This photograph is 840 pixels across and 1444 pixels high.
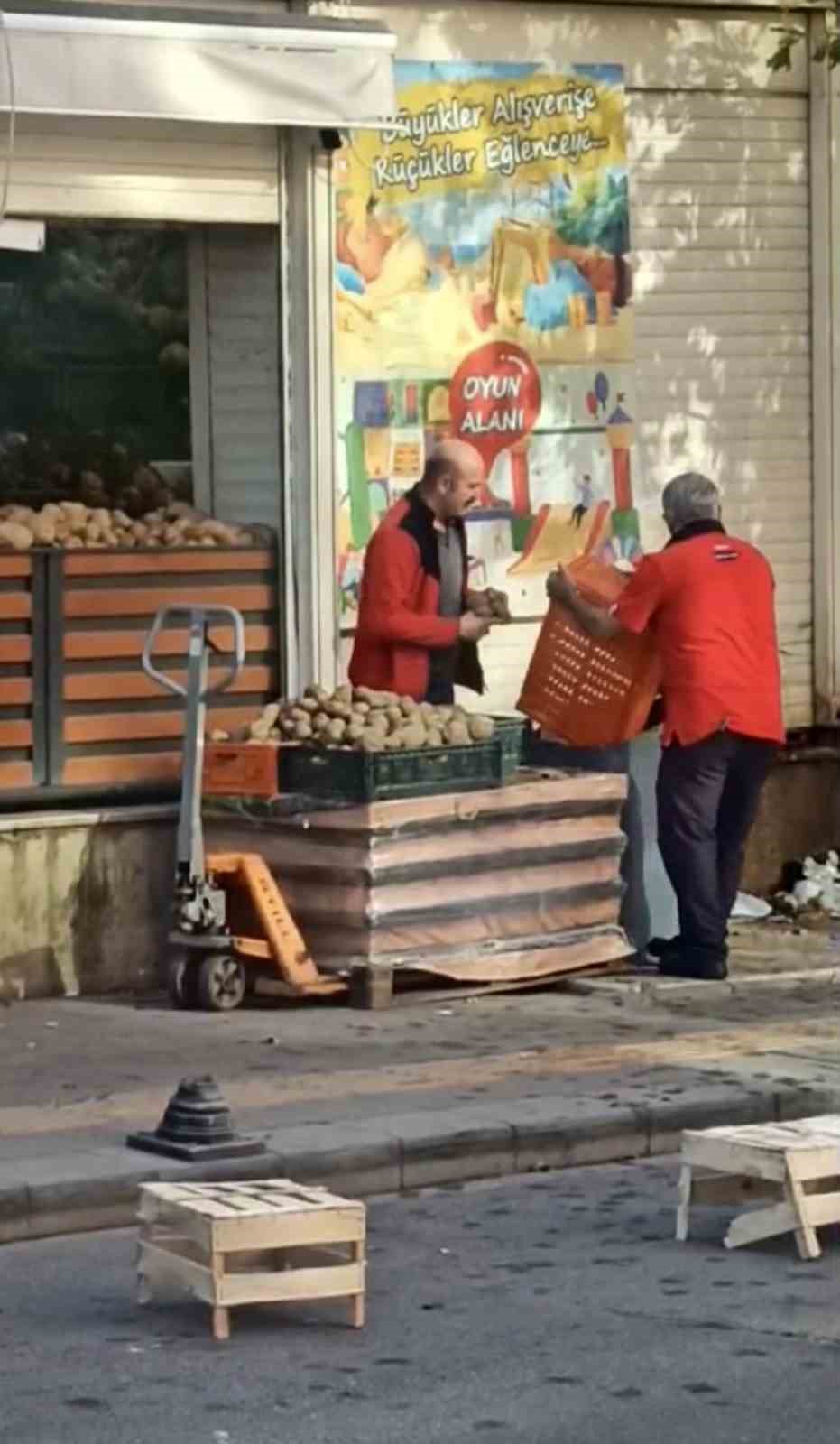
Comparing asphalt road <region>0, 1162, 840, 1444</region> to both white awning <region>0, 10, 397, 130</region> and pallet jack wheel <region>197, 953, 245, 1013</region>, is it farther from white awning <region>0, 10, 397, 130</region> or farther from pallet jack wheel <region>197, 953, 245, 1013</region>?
white awning <region>0, 10, 397, 130</region>

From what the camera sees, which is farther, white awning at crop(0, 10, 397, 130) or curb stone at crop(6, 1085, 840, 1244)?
white awning at crop(0, 10, 397, 130)

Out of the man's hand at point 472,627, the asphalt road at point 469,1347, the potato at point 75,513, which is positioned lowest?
the asphalt road at point 469,1347

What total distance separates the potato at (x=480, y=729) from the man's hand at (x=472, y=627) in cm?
38

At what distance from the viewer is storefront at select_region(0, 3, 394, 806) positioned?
1211cm

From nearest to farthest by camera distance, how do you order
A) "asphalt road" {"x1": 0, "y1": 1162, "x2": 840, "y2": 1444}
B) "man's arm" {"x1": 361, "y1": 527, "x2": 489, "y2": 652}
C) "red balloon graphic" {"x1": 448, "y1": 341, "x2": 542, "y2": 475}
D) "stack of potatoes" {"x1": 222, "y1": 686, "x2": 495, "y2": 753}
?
"asphalt road" {"x1": 0, "y1": 1162, "x2": 840, "y2": 1444}
"stack of potatoes" {"x1": 222, "y1": 686, "x2": 495, "y2": 753}
"man's arm" {"x1": 361, "y1": 527, "x2": 489, "y2": 652}
"red balloon graphic" {"x1": 448, "y1": 341, "x2": 542, "y2": 475}

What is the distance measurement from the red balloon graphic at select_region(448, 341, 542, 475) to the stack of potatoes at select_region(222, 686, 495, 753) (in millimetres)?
1569

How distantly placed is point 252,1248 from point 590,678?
5.57m

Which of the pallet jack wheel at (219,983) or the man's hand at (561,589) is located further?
the man's hand at (561,589)

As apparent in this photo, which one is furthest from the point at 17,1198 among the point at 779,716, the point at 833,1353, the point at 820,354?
the point at 820,354

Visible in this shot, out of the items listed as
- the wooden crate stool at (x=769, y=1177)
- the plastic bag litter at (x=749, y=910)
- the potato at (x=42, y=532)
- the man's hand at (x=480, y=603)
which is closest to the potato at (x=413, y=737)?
the man's hand at (x=480, y=603)

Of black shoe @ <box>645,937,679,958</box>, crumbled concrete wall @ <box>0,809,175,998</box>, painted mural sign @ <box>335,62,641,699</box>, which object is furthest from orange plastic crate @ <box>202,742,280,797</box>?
black shoe @ <box>645,937,679,958</box>

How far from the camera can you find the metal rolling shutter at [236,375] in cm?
1317

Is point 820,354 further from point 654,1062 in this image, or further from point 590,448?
point 654,1062

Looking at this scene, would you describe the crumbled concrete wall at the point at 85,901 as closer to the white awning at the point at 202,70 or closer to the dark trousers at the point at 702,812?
the dark trousers at the point at 702,812
